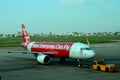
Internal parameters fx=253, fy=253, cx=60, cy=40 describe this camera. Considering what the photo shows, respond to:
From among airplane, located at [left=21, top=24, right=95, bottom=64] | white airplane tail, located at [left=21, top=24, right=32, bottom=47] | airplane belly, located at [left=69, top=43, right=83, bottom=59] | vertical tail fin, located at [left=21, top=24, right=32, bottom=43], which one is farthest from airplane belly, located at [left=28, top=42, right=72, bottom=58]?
vertical tail fin, located at [left=21, top=24, right=32, bottom=43]

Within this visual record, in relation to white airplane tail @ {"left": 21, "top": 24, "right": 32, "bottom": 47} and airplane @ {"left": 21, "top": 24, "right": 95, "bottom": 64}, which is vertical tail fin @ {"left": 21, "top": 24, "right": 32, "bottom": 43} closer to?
white airplane tail @ {"left": 21, "top": 24, "right": 32, "bottom": 47}

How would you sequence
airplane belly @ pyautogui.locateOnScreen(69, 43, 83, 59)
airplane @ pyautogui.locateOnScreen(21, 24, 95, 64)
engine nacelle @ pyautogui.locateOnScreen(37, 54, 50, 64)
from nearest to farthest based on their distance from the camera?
airplane @ pyautogui.locateOnScreen(21, 24, 95, 64)
airplane belly @ pyautogui.locateOnScreen(69, 43, 83, 59)
engine nacelle @ pyautogui.locateOnScreen(37, 54, 50, 64)

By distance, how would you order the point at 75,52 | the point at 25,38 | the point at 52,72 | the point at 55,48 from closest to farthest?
the point at 52,72 → the point at 75,52 → the point at 55,48 → the point at 25,38

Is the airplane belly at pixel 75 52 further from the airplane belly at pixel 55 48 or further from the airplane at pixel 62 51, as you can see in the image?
the airplane belly at pixel 55 48

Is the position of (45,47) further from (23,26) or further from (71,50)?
(23,26)

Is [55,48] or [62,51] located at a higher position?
[55,48]

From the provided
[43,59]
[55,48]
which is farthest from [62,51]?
[43,59]

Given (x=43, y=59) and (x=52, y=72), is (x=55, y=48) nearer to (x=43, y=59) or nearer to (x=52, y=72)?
(x=43, y=59)

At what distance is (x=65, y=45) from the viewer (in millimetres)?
34469

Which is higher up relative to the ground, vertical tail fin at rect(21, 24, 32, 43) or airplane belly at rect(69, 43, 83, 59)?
vertical tail fin at rect(21, 24, 32, 43)

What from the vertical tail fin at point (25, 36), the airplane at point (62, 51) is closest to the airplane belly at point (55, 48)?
the airplane at point (62, 51)

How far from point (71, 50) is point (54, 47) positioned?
151 inches

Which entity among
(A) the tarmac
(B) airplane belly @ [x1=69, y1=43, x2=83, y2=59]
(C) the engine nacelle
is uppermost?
(B) airplane belly @ [x1=69, y1=43, x2=83, y2=59]

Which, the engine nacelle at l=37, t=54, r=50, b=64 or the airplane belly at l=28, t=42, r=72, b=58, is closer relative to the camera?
the engine nacelle at l=37, t=54, r=50, b=64
